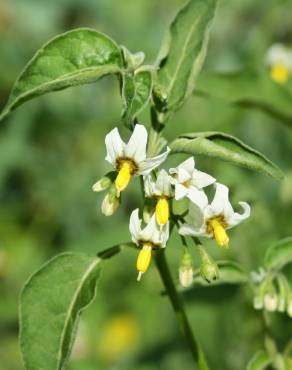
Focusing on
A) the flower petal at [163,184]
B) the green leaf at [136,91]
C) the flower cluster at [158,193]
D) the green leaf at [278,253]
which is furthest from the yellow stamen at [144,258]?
the green leaf at [278,253]

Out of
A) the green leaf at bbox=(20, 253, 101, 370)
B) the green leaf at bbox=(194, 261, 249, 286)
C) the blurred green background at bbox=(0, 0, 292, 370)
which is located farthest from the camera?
the blurred green background at bbox=(0, 0, 292, 370)

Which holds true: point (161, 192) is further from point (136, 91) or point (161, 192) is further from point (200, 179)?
point (136, 91)

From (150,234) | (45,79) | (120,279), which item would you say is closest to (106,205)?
(150,234)

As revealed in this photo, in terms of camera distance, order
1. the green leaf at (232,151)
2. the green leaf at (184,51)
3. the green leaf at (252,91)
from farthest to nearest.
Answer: the green leaf at (252,91)
the green leaf at (184,51)
the green leaf at (232,151)

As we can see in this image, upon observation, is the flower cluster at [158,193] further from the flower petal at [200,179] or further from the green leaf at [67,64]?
the green leaf at [67,64]

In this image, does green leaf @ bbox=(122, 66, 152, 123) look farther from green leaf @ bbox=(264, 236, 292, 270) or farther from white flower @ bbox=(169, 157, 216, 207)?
green leaf @ bbox=(264, 236, 292, 270)

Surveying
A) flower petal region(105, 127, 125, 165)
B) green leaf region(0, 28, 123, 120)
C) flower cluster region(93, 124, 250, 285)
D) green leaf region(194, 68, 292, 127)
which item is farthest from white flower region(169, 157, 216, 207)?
green leaf region(194, 68, 292, 127)
